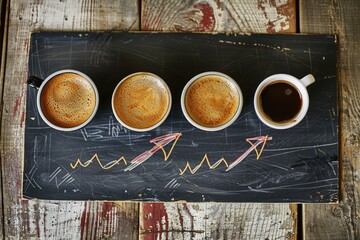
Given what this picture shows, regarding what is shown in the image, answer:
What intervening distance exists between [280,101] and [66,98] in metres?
0.67

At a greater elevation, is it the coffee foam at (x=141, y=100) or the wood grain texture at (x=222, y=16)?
the wood grain texture at (x=222, y=16)

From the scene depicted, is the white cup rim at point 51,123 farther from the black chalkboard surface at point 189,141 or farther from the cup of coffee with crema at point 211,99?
the cup of coffee with crema at point 211,99

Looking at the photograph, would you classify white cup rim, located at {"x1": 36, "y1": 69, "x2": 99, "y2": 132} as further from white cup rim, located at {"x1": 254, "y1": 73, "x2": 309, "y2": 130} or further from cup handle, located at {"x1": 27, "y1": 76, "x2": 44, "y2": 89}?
white cup rim, located at {"x1": 254, "y1": 73, "x2": 309, "y2": 130}

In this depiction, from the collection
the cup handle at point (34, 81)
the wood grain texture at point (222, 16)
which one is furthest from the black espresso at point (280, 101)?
the cup handle at point (34, 81)

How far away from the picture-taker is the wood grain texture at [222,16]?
54.6 inches

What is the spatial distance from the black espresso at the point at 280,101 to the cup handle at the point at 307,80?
2.0 inches

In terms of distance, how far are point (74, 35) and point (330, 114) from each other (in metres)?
0.87

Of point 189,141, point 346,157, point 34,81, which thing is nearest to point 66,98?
point 34,81

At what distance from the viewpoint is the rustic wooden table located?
1356mm

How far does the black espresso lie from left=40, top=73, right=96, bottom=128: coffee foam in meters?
0.54

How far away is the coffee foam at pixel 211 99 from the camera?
1305 millimetres

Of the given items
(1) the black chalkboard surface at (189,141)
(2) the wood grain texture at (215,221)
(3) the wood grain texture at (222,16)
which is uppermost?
(3) the wood grain texture at (222,16)

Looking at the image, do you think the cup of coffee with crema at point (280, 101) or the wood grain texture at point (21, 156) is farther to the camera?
the wood grain texture at point (21, 156)

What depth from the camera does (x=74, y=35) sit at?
139 cm
